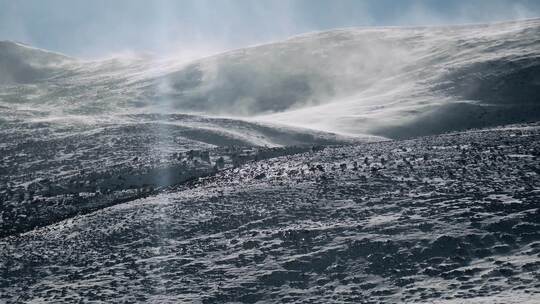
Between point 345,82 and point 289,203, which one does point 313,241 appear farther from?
point 345,82

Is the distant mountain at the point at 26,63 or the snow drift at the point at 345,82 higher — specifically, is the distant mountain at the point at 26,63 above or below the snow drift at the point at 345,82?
above

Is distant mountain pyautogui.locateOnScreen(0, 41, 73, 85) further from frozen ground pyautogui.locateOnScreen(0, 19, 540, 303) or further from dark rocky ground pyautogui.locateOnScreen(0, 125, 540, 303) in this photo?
dark rocky ground pyautogui.locateOnScreen(0, 125, 540, 303)

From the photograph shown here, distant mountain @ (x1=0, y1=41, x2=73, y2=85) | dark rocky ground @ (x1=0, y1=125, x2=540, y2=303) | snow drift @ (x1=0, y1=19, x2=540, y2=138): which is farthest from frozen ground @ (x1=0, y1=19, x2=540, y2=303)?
distant mountain @ (x1=0, y1=41, x2=73, y2=85)

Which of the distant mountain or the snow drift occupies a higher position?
the distant mountain

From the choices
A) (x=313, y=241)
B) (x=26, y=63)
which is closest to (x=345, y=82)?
(x=313, y=241)

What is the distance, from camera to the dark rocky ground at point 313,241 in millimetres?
15331

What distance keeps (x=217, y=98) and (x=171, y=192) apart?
61.3 m

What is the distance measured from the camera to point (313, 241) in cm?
1906

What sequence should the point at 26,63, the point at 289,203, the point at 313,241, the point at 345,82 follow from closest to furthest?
the point at 313,241 < the point at 289,203 < the point at 345,82 < the point at 26,63

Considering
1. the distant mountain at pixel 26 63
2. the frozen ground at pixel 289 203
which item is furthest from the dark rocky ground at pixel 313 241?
the distant mountain at pixel 26 63

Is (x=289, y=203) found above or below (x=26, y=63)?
below

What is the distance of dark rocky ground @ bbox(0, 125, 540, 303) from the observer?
1533 centimetres

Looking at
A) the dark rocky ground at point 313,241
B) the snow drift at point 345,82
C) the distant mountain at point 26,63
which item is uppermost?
the distant mountain at point 26,63

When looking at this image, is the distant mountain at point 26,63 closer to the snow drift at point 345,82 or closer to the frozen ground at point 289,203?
the snow drift at point 345,82
